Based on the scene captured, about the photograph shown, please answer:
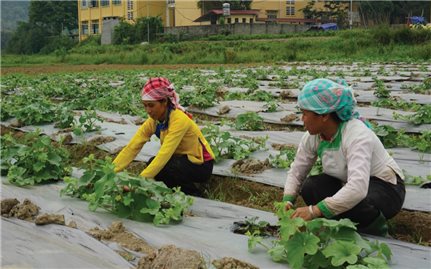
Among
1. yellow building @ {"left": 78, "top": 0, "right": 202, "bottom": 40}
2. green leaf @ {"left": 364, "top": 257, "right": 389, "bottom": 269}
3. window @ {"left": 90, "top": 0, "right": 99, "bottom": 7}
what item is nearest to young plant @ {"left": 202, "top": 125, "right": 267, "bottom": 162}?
green leaf @ {"left": 364, "top": 257, "right": 389, "bottom": 269}

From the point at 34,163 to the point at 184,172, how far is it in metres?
1.14

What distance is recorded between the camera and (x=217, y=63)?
2167 cm

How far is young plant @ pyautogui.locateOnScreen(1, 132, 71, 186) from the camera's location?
3.91 m

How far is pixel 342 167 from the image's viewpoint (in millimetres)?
2842

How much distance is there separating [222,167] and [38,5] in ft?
195

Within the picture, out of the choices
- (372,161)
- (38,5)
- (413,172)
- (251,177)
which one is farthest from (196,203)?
(38,5)

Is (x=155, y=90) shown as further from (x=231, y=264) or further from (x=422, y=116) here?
(x=422, y=116)

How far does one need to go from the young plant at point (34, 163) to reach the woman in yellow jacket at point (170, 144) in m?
0.49

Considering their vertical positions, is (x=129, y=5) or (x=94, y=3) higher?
(x=94, y=3)

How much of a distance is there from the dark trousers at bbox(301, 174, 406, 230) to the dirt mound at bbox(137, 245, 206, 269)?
0.84 meters

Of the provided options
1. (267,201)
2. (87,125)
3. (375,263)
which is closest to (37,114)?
(87,125)

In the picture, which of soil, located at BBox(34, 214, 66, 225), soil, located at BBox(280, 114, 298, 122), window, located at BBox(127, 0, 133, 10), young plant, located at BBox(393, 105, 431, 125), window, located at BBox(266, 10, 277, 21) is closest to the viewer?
soil, located at BBox(34, 214, 66, 225)

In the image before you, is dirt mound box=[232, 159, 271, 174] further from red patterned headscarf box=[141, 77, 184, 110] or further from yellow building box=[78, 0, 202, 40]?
yellow building box=[78, 0, 202, 40]

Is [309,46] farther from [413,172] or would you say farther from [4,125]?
[413,172]
